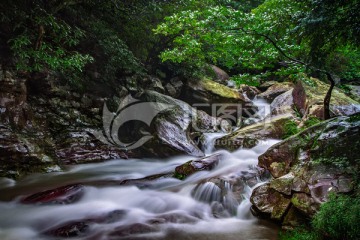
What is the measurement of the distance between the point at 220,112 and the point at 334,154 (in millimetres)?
8839

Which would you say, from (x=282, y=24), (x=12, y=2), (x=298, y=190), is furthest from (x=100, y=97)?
(x=298, y=190)

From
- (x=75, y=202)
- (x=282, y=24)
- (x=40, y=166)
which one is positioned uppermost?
(x=282, y=24)

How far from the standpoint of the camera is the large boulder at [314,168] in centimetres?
374

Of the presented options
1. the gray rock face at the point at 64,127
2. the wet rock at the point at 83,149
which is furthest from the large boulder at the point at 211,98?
the wet rock at the point at 83,149

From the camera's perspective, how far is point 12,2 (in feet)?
20.0

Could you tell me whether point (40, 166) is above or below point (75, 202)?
above


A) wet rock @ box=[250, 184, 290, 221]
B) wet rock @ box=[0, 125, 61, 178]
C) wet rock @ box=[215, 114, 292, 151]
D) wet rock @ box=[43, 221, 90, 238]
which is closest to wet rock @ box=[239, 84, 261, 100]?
wet rock @ box=[215, 114, 292, 151]

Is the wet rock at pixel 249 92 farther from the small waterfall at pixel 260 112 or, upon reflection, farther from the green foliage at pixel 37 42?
the green foliage at pixel 37 42

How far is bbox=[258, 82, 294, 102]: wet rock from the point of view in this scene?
14750 mm

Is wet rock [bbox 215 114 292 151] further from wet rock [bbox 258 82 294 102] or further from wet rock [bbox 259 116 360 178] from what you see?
wet rock [bbox 258 82 294 102]

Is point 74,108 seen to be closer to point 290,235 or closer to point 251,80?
point 251,80

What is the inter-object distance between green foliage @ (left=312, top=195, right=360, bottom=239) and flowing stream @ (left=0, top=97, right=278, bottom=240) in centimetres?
90

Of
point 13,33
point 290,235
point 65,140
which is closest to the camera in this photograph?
point 290,235

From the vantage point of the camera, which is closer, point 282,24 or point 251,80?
point 282,24
